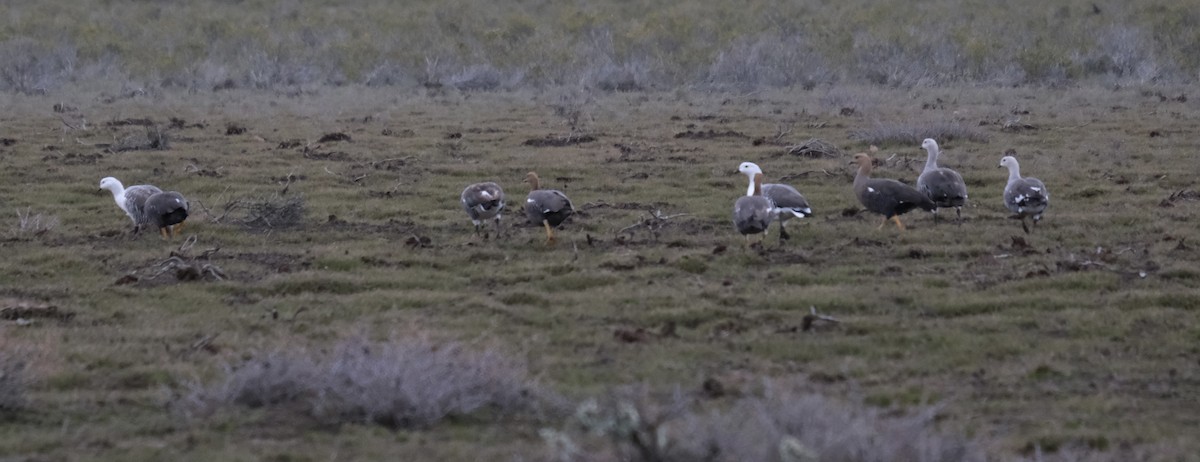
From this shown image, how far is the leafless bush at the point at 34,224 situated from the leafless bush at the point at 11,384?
6.08m

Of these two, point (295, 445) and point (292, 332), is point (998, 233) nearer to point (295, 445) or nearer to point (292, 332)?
point (292, 332)

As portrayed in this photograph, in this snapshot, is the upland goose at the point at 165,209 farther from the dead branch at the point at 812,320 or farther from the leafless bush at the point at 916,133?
the leafless bush at the point at 916,133

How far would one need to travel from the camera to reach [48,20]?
42.4 m

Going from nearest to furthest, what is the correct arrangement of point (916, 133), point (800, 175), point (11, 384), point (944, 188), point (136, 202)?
point (11, 384) → point (944, 188) → point (136, 202) → point (800, 175) → point (916, 133)

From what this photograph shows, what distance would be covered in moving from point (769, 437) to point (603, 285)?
17.5ft

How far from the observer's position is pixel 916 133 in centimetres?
1880

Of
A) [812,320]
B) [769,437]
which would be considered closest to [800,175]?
[812,320]

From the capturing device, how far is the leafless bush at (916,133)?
1875cm

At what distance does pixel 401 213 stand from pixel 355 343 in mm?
6762

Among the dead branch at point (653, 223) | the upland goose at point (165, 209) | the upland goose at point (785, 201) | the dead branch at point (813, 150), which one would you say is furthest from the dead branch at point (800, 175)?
the upland goose at point (165, 209)

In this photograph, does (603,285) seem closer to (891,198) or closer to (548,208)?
(548,208)

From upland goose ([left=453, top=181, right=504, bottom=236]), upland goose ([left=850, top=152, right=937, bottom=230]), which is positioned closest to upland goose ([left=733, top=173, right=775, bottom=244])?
upland goose ([left=850, top=152, right=937, bottom=230])

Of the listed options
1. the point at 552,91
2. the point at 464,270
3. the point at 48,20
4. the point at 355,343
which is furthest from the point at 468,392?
the point at 48,20

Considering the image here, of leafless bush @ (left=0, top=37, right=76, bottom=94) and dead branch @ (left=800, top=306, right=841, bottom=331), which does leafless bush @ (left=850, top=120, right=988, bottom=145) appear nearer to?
dead branch @ (left=800, top=306, right=841, bottom=331)
